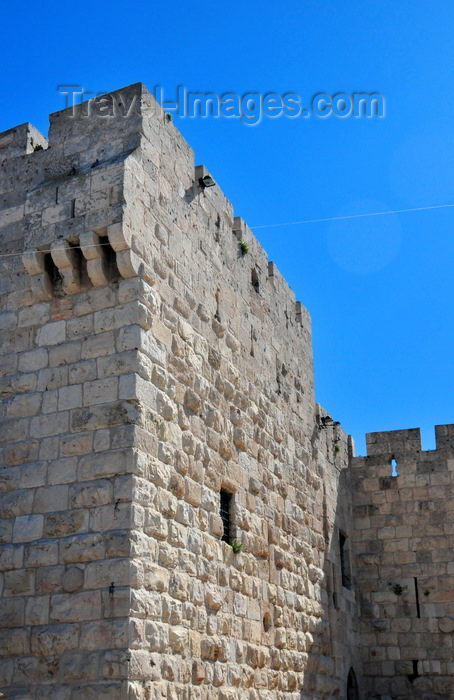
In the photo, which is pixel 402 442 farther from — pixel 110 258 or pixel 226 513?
pixel 110 258

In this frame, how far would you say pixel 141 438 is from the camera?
6.80 m

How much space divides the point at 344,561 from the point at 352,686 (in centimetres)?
173

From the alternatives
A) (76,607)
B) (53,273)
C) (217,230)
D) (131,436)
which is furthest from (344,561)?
(53,273)

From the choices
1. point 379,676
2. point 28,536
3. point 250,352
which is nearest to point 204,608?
point 28,536

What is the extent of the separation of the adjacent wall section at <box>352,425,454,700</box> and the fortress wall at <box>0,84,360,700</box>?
3170mm

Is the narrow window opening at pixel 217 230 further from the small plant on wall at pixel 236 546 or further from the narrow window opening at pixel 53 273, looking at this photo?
the small plant on wall at pixel 236 546

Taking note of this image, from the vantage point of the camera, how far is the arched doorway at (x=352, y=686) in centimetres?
1170

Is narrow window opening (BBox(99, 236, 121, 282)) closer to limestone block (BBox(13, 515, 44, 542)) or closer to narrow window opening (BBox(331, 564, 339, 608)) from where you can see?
limestone block (BBox(13, 515, 44, 542))

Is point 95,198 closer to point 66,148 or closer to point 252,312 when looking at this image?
point 66,148

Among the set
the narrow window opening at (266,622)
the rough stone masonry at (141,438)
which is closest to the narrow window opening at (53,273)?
the rough stone masonry at (141,438)

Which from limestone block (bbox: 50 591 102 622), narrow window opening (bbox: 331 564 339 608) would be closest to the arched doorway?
narrow window opening (bbox: 331 564 339 608)

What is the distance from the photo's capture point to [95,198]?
7355 millimetres

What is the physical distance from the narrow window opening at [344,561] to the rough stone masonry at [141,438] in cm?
160

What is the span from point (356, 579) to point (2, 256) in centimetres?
782
